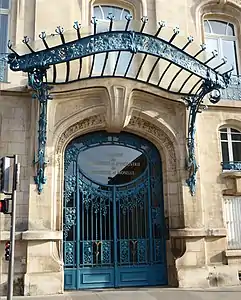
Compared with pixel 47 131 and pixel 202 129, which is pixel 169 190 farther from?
pixel 47 131

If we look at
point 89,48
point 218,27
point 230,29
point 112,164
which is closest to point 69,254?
point 112,164

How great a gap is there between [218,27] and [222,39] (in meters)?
0.46

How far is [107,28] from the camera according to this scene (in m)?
8.84

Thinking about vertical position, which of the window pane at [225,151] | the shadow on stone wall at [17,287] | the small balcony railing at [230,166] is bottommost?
the shadow on stone wall at [17,287]

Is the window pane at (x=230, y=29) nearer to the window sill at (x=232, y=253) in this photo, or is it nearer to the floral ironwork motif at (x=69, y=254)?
the window sill at (x=232, y=253)

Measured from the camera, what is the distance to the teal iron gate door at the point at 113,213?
371 inches

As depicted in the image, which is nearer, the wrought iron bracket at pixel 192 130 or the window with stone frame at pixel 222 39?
the wrought iron bracket at pixel 192 130

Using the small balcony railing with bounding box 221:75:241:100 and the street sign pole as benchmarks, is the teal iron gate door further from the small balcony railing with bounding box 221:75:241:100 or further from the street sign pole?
the street sign pole

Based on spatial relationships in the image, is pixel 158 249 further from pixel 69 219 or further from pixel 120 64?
pixel 120 64

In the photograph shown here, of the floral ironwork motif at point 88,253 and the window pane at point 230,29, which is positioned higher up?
the window pane at point 230,29

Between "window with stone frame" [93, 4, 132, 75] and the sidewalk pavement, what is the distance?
17.2ft

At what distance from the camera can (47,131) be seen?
922cm

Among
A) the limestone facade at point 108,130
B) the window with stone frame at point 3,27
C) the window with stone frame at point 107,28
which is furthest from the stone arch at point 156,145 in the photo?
the window with stone frame at point 3,27

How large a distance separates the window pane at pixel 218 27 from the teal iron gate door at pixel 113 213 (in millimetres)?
4328
